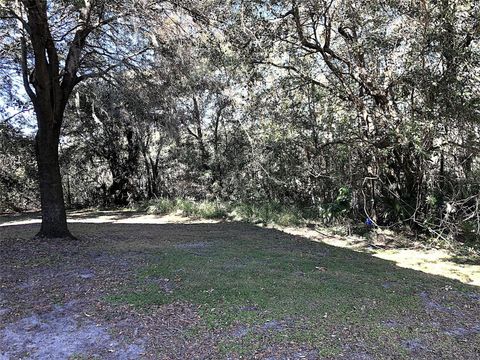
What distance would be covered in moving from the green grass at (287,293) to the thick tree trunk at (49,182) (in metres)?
2.10

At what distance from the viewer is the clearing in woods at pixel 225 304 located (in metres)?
2.78

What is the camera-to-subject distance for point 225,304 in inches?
141

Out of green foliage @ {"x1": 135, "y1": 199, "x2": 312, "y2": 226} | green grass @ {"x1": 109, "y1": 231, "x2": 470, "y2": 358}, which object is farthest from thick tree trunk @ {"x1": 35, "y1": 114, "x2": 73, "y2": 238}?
green foliage @ {"x1": 135, "y1": 199, "x2": 312, "y2": 226}

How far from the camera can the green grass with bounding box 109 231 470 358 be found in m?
3.04

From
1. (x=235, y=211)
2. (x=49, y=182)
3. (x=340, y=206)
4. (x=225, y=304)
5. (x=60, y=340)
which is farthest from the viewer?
(x=235, y=211)

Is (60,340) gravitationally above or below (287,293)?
above

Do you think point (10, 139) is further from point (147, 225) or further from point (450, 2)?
point (450, 2)

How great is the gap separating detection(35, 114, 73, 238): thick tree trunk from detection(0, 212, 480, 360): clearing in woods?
446 mm

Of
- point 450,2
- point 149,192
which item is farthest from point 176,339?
point 149,192

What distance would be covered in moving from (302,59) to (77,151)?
9.75 m

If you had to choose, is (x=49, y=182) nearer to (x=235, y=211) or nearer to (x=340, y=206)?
(x=235, y=211)

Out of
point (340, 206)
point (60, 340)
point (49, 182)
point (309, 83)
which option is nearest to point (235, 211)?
point (340, 206)

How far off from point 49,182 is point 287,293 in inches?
180

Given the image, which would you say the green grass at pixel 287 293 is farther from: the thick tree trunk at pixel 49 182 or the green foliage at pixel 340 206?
the green foliage at pixel 340 206
